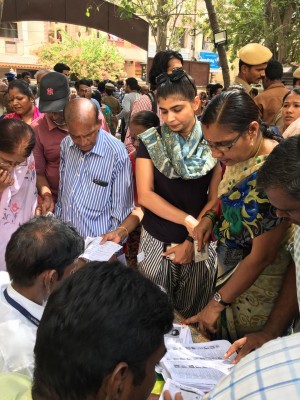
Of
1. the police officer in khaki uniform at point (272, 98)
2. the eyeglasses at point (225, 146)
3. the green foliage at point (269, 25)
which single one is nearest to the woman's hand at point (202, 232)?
the eyeglasses at point (225, 146)

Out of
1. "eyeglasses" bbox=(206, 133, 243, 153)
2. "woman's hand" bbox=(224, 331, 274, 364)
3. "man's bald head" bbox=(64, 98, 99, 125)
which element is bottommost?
"woman's hand" bbox=(224, 331, 274, 364)

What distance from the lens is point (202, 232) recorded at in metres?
1.89

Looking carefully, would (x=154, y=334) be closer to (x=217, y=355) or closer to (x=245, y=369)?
(x=245, y=369)

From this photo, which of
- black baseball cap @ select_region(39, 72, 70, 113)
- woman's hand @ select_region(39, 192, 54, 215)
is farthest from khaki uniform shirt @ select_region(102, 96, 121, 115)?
woman's hand @ select_region(39, 192, 54, 215)

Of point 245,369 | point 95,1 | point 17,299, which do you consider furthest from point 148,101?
point 95,1

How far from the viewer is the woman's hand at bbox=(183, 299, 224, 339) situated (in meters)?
1.68

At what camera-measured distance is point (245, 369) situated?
64 cm

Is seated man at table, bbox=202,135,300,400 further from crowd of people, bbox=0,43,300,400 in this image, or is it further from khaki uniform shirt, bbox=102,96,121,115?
khaki uniform shirt, bbox=102,96,121,115

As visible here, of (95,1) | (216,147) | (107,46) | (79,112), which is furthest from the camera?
(107,46)

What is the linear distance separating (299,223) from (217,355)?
645 millimetres

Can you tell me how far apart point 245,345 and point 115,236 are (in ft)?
3.09

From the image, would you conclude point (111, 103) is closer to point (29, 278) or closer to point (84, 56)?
point (29, 278)

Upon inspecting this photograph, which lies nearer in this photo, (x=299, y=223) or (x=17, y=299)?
(x=299, y=223)

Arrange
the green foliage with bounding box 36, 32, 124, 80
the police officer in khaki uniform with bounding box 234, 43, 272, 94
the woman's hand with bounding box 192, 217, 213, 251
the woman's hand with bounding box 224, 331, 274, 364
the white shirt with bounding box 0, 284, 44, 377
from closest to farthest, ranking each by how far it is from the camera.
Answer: the white shirt with bounding box 0, 284, 44, 377 → the woman's hand with bounding box 224, 331, 274, 364 → the woman's hand with bounding box 192, 217, 213, 251 → the police officer in khaki uniform with bounding box 234, 43, 272, 94 → the green foliage with bounding box 36, 32, 124, 80
